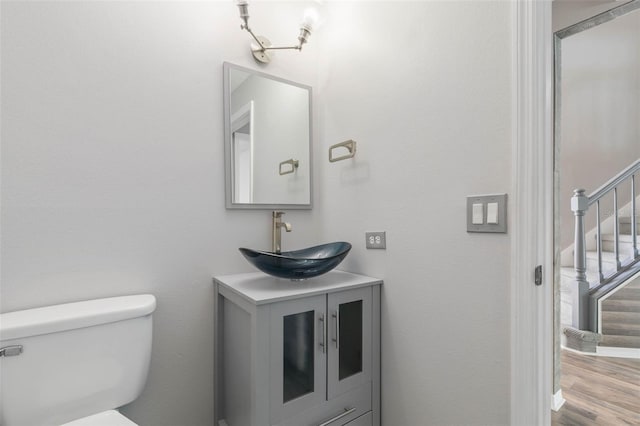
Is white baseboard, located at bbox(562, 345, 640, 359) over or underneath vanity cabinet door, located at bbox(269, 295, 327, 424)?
underneath

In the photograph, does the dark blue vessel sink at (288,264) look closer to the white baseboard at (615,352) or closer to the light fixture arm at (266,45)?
the light fixture arm at (266,45)

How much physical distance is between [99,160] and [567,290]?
3.93 meters

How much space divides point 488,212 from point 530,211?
0.36ft

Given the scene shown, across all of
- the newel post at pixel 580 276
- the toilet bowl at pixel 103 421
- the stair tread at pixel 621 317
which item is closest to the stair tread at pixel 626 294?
the stair tread at pixel 621 317

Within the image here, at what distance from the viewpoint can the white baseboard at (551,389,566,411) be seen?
1.70 meters

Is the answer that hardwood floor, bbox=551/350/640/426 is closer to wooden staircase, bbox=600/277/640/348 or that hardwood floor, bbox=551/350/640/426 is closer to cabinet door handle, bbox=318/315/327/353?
wooden staircase, bbox=600/277/640/348

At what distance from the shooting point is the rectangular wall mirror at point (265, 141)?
1398 mm

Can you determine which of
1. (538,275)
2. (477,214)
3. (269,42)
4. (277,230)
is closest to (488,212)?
(477,214)

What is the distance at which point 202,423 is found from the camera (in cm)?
132

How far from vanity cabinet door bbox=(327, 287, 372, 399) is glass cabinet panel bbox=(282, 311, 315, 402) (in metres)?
0.08

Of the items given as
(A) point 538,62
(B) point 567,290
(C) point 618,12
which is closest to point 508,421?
(A) point 538,62

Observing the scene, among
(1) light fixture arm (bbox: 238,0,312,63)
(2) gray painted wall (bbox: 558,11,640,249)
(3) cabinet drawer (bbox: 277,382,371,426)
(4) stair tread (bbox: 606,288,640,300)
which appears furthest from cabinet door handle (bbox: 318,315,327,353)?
(2) gray painted wall (bbox: 558,11,640,249)

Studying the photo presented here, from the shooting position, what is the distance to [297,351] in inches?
42.7

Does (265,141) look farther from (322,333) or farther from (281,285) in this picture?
(322,333)
